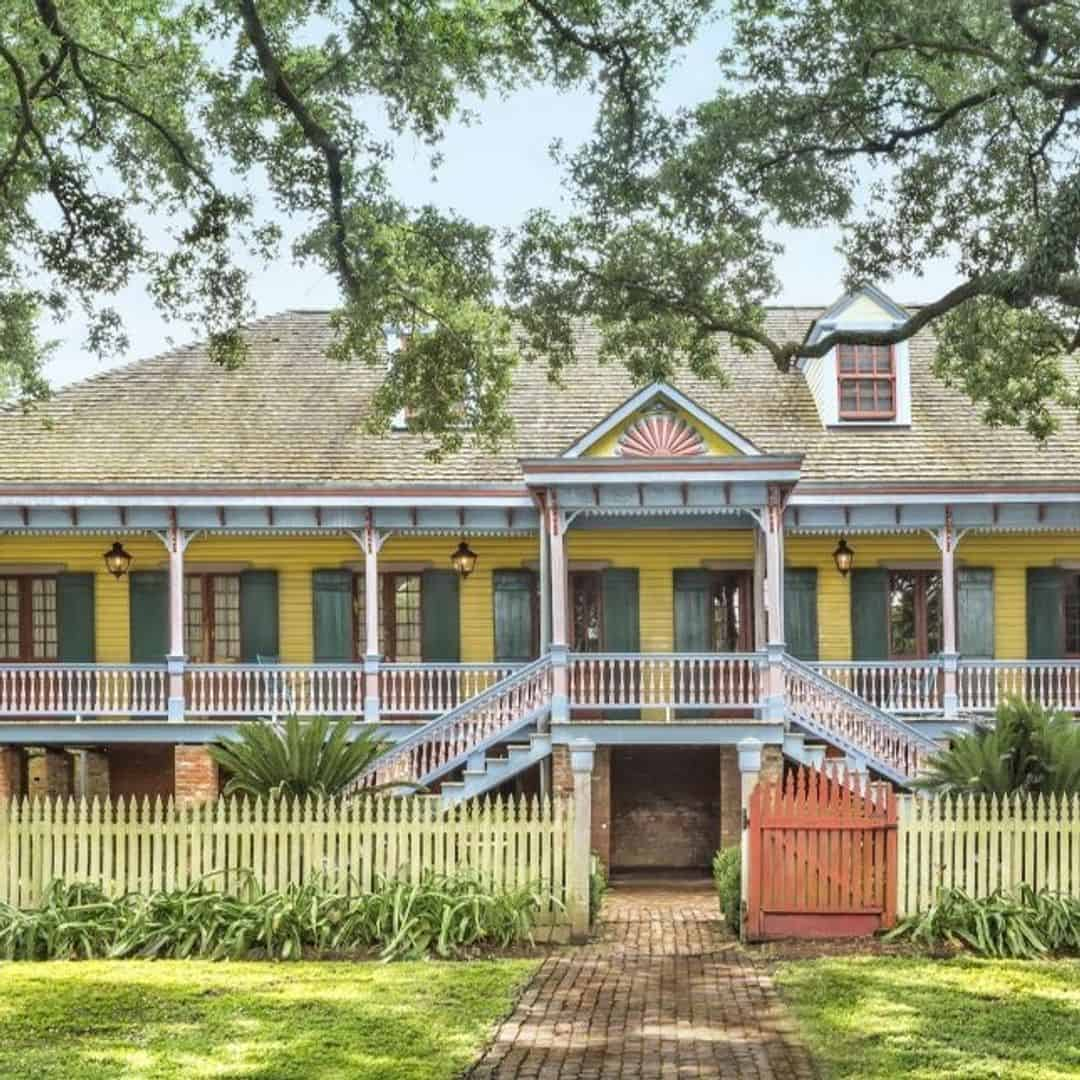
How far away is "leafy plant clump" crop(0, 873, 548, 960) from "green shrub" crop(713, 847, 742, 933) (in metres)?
1.97

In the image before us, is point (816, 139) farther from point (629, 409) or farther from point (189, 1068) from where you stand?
point (189, 1068)

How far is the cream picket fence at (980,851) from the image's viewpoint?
15.4m

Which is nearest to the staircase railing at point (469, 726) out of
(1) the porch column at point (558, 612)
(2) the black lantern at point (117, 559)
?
(1) the porch column at point (558, 612)

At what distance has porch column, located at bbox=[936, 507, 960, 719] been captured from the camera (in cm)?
2328

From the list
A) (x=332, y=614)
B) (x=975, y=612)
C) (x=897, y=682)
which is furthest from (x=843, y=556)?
(x=332, y=614)

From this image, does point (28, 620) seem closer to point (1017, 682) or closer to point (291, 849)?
point (291, 849)

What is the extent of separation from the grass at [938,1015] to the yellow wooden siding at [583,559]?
38.3 ft

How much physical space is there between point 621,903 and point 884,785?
4930 millimetres

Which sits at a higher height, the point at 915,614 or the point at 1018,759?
the point at 915,614

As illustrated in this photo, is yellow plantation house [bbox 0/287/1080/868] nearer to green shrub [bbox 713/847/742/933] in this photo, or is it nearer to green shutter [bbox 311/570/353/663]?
green shutter [bbox 311/570/353/663]

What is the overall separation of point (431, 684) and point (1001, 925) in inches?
415

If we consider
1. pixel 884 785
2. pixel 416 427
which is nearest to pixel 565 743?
pixel 416 427

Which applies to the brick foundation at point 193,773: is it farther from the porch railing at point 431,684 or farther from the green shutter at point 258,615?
the porch railing at point 431,684

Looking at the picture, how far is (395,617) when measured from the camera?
84.9ft
